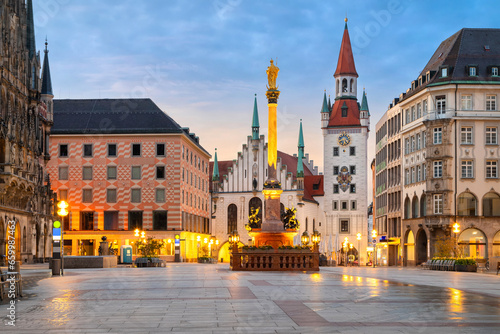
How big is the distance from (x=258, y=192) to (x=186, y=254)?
27688 mm

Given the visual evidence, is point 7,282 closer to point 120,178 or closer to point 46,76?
point 46,76

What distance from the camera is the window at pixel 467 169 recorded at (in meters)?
76.5

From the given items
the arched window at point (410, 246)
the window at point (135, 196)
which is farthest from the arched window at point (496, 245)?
the window at point (135, 196)

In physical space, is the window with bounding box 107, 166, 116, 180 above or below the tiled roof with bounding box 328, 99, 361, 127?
below

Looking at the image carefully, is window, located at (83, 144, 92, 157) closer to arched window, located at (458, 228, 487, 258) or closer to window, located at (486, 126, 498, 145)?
arched window, located at (458, 228, 487, 258)

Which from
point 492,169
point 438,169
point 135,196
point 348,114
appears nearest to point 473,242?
point 492,169

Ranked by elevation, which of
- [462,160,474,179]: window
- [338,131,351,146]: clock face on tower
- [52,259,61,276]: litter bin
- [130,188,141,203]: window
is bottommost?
[52,259,61,276]: litter bin

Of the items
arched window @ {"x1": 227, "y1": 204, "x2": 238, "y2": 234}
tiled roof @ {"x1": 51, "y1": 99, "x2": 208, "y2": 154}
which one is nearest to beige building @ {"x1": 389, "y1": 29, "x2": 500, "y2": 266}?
tiled roof @ {"x1": 51, "y1": 99, "x2": 208, "y2": 154}

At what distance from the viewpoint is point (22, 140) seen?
64.5 m

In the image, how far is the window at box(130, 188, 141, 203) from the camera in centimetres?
9169

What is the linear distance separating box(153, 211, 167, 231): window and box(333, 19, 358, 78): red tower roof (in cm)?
4987

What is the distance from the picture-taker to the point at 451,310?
17469 mm

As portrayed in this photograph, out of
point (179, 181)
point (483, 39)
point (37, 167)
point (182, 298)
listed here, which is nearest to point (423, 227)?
point (483, 39)

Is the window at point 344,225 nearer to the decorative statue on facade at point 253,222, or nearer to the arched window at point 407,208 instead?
the arched window at point 407,208
